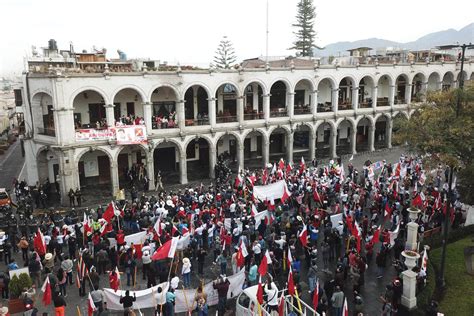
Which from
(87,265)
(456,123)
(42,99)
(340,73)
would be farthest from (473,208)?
(42,99)

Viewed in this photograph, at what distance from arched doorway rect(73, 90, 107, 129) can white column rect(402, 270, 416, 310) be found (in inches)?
913

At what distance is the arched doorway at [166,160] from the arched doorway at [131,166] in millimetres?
1639

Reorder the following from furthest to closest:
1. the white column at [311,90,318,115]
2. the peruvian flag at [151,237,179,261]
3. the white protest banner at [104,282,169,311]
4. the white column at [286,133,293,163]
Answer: the white column at [311,90,318,115]
the white column at [286,133,293,163]
the peruvian flag at [151,237,179,261]
the white protest banner at [104,282,169,311]

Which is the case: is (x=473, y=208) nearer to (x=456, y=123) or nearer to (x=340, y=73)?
(x=456, y=123)

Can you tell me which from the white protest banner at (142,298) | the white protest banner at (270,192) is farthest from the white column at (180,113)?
the white protest banner at (142,298)

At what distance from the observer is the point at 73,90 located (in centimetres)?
2714

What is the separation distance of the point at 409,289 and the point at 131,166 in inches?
983

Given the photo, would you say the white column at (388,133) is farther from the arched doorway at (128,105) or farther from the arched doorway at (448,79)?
the arched doorway at (128,105)

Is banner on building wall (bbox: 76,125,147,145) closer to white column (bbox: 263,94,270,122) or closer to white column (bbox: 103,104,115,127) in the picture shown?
white column (bbox: 103,104,115,127)

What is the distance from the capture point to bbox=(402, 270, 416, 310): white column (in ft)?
45.3

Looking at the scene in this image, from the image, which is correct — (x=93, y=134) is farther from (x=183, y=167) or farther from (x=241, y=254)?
(x=241, y=254)

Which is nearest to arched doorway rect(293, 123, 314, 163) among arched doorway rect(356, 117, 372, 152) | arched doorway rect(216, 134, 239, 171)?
arched doorway rect(356, 117, 372, 152)

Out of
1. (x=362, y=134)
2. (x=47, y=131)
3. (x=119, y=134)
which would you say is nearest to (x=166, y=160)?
(x=119, y=134)

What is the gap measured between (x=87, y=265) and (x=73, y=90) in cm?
1530
